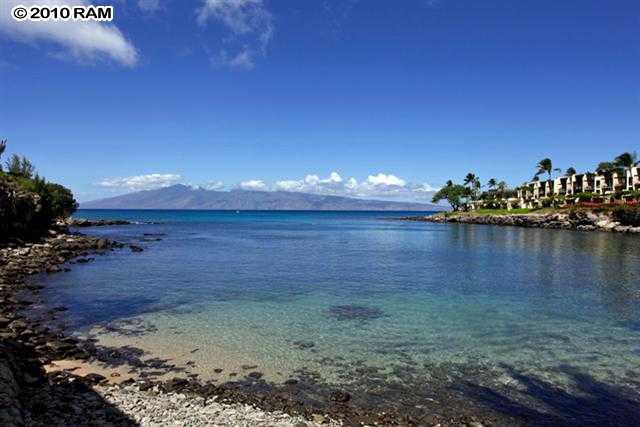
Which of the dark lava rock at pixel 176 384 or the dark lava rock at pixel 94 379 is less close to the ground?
the dark lava rock at pixel 94 379

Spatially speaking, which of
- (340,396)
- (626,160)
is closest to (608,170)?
(626,160)

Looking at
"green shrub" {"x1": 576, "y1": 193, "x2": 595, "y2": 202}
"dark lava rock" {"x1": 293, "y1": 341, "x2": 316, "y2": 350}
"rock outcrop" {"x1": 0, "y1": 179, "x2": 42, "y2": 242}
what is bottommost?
"dark lava rock" {"x1": 293, "y1": 341, "x2": 316, "y2": 350}

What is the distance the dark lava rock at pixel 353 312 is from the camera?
26250 mm

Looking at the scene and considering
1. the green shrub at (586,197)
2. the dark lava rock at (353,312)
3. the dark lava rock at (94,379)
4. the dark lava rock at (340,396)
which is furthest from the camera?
the green shrub at (586,197)

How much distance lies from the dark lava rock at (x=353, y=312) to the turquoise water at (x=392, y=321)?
0.12m

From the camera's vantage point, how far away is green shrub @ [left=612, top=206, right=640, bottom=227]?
103 m

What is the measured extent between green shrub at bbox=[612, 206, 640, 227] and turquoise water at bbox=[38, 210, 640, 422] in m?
65.0

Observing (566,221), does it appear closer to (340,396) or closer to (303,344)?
(303,344)

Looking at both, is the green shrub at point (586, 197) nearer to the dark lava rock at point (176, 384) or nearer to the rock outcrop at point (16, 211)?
the rock outcrop at point (16, 211)

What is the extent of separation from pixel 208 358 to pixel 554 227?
405 ft

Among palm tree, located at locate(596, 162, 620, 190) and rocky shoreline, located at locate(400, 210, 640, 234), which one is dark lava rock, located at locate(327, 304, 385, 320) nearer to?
rocky shoreline, located at locate(400, 210, 640, 234)

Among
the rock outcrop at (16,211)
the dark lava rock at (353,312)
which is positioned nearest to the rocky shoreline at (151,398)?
the dark lava rock at (353,312)

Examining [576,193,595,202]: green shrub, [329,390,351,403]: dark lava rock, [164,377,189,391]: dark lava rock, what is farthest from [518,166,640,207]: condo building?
[164,377,189,391]: dark lava rock

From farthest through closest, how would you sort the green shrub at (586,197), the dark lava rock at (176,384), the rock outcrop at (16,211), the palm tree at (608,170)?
the palm tree at (608,170) → the green shrub at (586,197) → the rock outcrop at (16,211) → the dark lava rock at (176,384)
